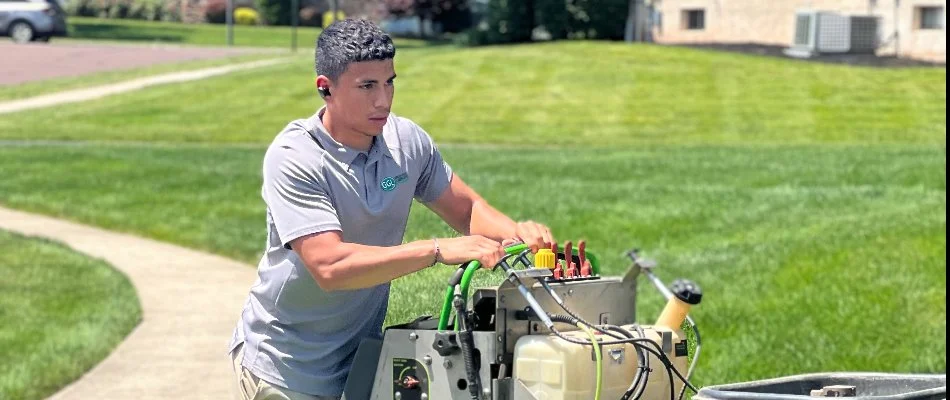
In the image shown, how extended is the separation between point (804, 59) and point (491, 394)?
31971 mm

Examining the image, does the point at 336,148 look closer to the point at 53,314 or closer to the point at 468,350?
the point at 468,350

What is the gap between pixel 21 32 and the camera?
4419 cm

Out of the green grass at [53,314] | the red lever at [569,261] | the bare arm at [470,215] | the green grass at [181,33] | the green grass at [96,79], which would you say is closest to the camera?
the red lever at [569,261]

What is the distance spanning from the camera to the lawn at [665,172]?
926cm

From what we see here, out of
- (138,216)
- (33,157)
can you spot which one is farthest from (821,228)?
(33,157)

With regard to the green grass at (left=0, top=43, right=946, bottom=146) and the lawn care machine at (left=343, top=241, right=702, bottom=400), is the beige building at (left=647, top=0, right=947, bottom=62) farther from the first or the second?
the lawn care machine at (left=343, top=241, right=702, bottom=400)

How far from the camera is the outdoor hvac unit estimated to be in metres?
34.7

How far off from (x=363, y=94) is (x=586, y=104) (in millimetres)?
23508

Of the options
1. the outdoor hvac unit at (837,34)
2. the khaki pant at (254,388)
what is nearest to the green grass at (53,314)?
the khaki pant at (254,388)

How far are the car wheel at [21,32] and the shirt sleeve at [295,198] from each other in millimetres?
41891

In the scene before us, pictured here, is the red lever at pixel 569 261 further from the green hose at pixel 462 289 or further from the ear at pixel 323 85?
the ear at pixel 323 85

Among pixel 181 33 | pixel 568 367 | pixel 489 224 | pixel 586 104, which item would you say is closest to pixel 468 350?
pixel 568 367

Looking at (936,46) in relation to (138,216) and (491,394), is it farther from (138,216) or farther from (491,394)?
(491,394)

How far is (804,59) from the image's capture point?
34.8 m
